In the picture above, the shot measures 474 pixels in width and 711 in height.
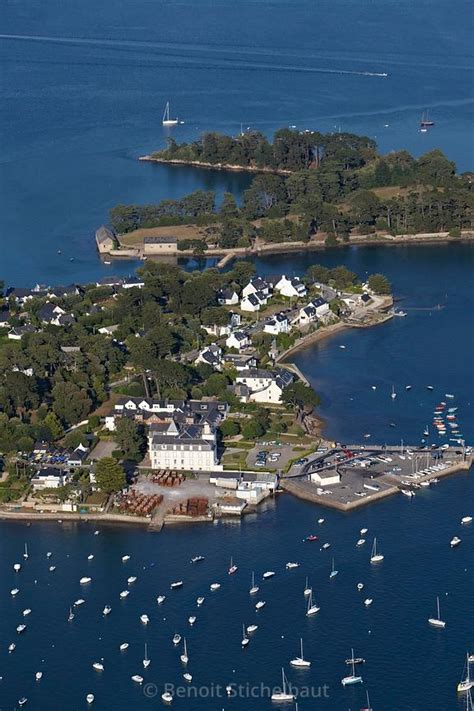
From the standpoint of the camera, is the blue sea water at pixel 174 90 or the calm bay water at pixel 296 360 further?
the blue sea water at pixel 174 90

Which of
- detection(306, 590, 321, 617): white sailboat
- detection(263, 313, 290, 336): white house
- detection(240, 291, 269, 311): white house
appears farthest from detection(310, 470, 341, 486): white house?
detection(240, 291, 269, 311): white house

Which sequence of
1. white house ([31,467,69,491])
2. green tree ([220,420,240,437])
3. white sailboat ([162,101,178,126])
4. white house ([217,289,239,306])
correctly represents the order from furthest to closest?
white sailboat ([162,101,178,126]) → white house ([217,289,239,306]) → green tree ([220,420,240,437]) → white house ([31,467,69,491])

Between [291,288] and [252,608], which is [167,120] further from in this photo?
[252,608]

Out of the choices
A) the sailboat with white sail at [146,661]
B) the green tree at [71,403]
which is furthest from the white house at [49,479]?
the sailboat with white sail at [146,661]

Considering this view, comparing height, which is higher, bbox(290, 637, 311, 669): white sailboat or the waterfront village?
the waterfront village

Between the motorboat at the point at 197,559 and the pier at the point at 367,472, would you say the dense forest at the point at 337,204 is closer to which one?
the pier at the point at 367,472

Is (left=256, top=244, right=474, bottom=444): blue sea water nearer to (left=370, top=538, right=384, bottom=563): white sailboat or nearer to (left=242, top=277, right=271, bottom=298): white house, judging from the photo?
(left=242, top=277, right=271, bottom=298): white house

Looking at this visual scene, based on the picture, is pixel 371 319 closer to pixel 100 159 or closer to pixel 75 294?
pixel 75 294
